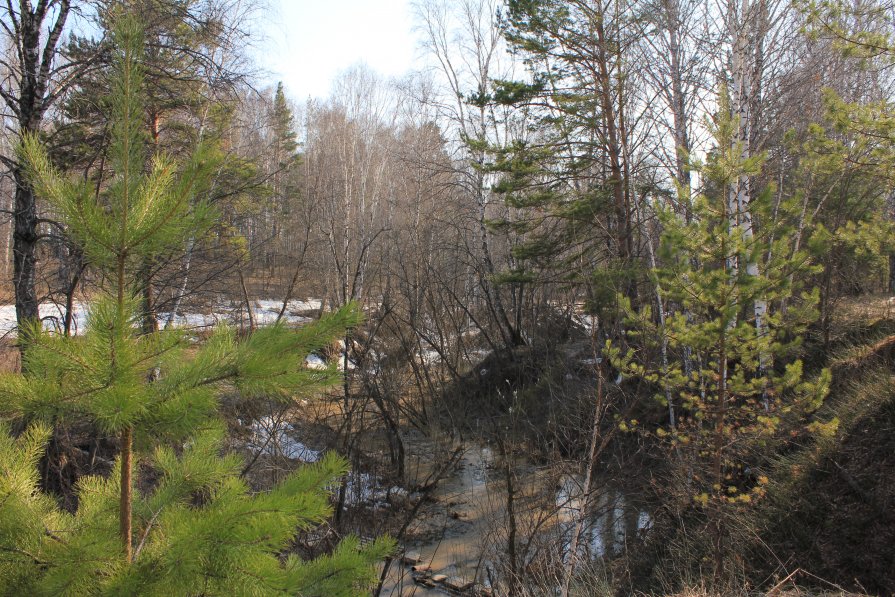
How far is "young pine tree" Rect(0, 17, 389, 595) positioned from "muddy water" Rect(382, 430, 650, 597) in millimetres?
3792

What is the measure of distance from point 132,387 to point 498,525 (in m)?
5.65

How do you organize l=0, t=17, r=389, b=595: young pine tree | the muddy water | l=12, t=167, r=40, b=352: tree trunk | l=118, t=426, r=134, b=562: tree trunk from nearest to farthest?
l=0, t=17, r=389, b=595: young pine tree
l=118, t=426, r=134, b=562: tree trunk
l=12, t=167, r=40, b=352: tree trunk
the muddy water

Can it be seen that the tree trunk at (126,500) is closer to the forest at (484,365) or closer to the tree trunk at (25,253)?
the forest at (484,365)

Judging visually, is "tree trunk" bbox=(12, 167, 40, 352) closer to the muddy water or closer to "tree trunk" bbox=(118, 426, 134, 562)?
"tree trunk" bbox=(118, 426, 134, 562)

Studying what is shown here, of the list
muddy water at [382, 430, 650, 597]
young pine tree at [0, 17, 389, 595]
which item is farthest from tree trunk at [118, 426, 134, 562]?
muddy water at [382, 430, 650, 597]

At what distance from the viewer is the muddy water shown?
18.4 ft

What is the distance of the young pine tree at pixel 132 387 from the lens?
1464 millimetres

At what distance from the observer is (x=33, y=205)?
4.66 meters

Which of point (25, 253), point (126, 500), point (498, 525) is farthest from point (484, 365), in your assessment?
point (126, 500)

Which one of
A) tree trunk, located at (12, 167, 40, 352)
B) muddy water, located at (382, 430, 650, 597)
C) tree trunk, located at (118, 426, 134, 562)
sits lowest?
muddy water, located at (382, 430, 650, 597)

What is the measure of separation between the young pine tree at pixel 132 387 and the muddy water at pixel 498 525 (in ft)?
12.4

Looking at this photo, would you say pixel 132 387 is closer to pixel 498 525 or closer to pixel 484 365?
pixel 498 525

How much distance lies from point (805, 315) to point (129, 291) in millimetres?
5508

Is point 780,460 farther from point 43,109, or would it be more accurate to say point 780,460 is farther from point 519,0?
point 519,0
